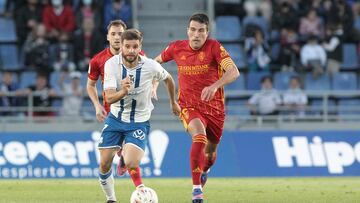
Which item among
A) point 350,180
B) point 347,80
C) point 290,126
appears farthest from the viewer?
point 347,80

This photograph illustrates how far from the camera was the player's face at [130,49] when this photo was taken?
12.5 meters

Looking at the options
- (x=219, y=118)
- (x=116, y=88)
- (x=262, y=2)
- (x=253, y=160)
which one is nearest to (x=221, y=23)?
(x=262, y=2)

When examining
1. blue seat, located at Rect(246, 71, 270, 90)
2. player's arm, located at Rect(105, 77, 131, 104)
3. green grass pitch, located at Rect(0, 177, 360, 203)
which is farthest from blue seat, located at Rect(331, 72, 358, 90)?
player's arm, located at Rect(105, 77, 131, 104)

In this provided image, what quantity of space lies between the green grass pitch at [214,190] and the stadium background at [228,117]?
1446 mm

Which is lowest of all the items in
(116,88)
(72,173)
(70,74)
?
(72,173)

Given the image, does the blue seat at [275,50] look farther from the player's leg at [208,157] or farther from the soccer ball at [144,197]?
the soccer ball at [144,197]

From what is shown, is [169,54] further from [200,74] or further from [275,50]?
[275,50]

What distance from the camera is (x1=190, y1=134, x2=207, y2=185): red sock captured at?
43.8ft

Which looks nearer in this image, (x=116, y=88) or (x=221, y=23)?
(x=116, y=88)

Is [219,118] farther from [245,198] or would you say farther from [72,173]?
[72,173]

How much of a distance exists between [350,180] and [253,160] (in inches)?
103

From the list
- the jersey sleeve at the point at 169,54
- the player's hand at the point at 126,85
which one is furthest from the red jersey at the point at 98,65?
the player's hand at the point at 126,85

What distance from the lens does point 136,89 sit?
13.0 meters

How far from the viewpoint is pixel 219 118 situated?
14758 mm
